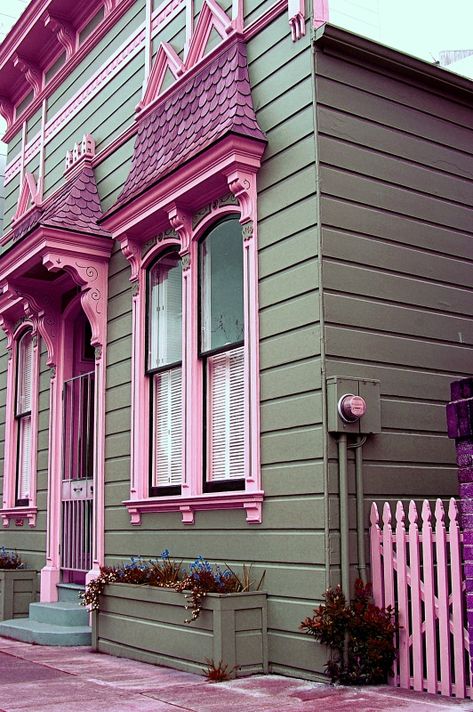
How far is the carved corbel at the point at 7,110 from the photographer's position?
1560cm

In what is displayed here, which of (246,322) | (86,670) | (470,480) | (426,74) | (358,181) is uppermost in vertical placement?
(426,74)

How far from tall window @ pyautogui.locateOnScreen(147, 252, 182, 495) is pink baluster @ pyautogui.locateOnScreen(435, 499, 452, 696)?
3.43 meters

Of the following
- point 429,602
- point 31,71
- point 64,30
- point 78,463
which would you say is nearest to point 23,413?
point 78,463

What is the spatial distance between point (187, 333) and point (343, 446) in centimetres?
263

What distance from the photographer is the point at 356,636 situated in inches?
267

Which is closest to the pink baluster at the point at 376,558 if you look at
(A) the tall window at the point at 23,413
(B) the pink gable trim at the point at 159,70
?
(B) the pink gable trim at the point at 159,70

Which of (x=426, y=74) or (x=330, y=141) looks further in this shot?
(x=426, y=74)

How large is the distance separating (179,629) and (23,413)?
670 centimetres

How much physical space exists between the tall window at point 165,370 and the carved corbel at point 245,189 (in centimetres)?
172

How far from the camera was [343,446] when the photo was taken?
7.12m

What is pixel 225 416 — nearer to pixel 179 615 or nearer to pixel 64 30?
pixel 179 615

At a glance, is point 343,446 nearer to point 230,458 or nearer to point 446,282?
point 230,458

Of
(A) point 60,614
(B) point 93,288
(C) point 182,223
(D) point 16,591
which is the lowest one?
(A) point 60,614

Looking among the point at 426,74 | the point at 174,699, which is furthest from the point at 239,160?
the point at 174,699
